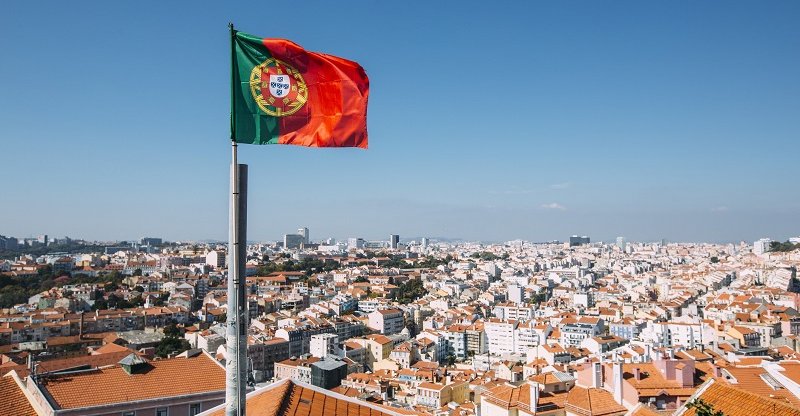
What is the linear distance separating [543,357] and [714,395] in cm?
2434

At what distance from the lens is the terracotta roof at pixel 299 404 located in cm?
493

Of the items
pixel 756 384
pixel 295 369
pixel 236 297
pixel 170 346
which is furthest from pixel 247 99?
pixel 170 346

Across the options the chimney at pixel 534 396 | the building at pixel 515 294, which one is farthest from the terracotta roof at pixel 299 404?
the building at pixel 515 294

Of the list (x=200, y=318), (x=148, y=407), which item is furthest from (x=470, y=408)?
(x=200, y=318)

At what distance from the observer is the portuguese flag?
3.40 metres

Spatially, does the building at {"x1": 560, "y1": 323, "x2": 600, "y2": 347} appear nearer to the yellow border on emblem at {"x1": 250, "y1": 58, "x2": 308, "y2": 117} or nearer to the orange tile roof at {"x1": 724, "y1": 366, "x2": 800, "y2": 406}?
the orange tile roof at {"x1": 724, "y1": 366, "x2": 800, "y2": 406}

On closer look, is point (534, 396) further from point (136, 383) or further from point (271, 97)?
point (271, 97)

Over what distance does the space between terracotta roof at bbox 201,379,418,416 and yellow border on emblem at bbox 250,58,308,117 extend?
7.99 feet

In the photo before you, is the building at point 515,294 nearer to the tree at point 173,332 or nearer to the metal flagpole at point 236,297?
the tree at point 173,332

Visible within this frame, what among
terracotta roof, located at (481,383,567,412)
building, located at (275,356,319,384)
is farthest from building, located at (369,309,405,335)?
terracotta roof, located at (481,383,567,412)

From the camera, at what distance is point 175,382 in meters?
9.25

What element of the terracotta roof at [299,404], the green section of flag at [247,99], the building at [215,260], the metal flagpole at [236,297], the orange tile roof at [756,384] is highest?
the green section of flag at [247,99]

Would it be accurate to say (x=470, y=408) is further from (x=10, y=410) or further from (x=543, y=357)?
(x=10, y=410)

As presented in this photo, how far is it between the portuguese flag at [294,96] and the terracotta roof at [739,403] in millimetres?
4664
